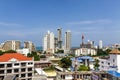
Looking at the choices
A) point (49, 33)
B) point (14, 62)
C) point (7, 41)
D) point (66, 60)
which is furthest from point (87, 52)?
point (14, 62)

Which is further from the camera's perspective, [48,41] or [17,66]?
[48,41]

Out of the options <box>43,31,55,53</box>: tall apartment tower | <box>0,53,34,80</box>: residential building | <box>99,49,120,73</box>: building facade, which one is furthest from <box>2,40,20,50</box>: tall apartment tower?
<box>0,53,34,80</box>: residential building

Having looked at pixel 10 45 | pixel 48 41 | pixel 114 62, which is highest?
pixel 48 41

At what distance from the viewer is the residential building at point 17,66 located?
3791cm

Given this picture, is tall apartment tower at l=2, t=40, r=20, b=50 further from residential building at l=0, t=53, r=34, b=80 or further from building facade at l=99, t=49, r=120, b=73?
residential building at l=0, t=53, r=34, b=80

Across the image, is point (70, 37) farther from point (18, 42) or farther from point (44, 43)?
point (18, 42)

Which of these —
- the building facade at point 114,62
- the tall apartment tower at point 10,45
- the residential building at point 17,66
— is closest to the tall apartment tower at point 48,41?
the tall apartment tower at point 10,45

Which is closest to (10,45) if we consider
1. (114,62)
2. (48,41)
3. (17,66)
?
(48,41)

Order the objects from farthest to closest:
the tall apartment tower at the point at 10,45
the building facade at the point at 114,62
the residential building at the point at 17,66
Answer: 1. the tall apartment tower at the point at 10,45
2. the building facade at the point at 114,62
3. the residential building at the point at 17,66

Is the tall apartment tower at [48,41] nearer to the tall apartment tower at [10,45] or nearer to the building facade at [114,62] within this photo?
the tall apartment tower at [10,45]

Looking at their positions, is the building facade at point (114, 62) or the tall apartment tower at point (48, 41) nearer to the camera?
the building facade at point (114, 62)

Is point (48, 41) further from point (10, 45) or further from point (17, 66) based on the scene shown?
point (17, 66)

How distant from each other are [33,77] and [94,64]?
23272 millimetres

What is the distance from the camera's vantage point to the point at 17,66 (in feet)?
128
